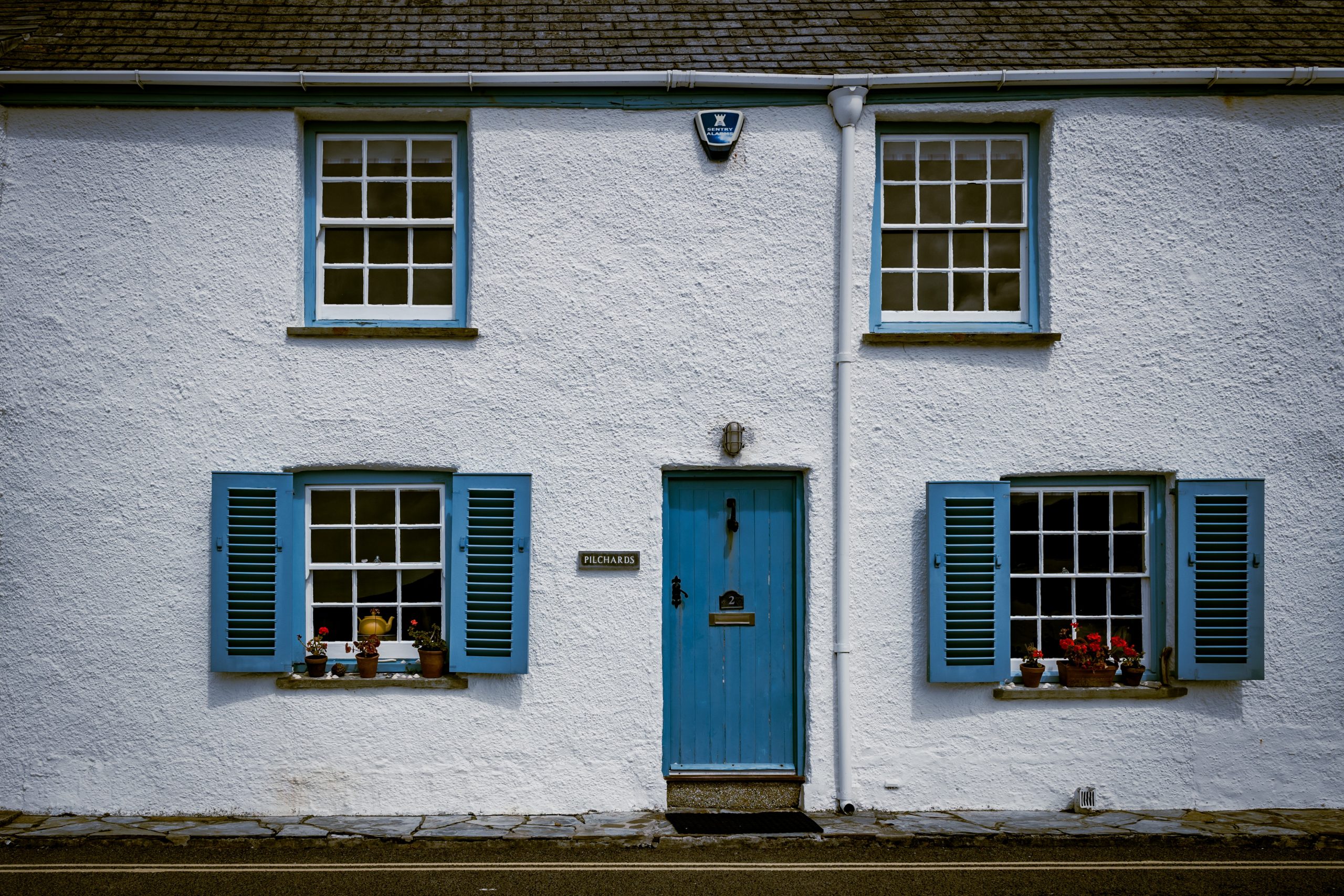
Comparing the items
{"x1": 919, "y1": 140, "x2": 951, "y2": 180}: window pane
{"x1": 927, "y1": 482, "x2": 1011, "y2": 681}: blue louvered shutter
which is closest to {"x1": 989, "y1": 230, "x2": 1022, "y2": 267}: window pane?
{"x1": 919, "y1": 140, "x2": 951, "y2": 180}: window pane

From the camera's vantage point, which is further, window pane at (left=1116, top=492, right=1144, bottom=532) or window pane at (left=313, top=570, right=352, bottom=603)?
window pane at (left=1116, top=492, right=1144, bottom=532)

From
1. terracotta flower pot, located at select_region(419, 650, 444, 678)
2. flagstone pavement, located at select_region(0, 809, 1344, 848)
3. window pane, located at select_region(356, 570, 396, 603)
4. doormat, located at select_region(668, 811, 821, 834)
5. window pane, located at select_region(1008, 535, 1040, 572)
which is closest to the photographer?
flagstone pavement, located at select_region(0, 809, 1344, 848)

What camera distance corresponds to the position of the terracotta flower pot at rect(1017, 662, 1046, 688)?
7.65 metres

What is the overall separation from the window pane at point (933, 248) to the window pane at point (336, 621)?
492 cm

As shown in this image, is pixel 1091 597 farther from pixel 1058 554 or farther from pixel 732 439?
pixel 732 439

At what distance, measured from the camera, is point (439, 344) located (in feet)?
24.9

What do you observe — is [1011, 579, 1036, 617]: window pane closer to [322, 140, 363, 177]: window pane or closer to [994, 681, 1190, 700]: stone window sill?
[994, 681, 1190, 700]: stone window sill

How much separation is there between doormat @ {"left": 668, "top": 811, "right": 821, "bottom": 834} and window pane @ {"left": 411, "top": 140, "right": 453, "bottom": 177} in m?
4.88

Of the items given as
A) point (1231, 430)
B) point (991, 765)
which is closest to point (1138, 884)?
point (991, 765)

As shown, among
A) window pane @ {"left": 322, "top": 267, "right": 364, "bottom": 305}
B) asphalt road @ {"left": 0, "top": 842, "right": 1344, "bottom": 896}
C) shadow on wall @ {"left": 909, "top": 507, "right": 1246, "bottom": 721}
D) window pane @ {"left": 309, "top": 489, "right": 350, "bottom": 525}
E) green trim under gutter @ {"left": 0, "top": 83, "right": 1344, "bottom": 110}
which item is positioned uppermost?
→ green trim under gutter @ {"left": 0, "top": 83, "right": 1344, "bottom": 110}

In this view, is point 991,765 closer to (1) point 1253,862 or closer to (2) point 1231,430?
(1) point 1253,862

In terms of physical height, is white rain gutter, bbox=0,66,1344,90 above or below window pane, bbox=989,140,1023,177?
above

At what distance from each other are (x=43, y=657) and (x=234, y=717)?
138 cm

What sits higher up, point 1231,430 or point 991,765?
point 1231,430
